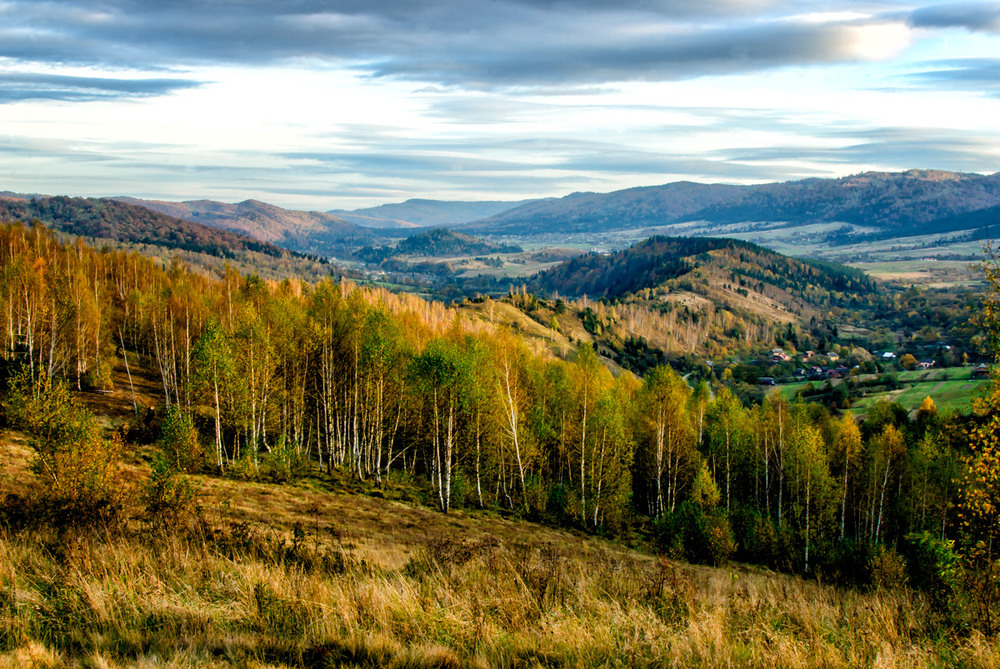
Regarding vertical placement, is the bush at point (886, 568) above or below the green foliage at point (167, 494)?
below

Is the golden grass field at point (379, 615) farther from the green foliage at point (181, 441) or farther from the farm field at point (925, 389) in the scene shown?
the farm field at point (925, 389)

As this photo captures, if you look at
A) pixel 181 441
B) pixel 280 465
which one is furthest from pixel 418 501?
pixel 181 441

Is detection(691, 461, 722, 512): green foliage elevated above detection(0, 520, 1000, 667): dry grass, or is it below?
below

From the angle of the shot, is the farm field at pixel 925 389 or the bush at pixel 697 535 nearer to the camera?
the bush at pixel 697 535

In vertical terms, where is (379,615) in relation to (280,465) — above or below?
above

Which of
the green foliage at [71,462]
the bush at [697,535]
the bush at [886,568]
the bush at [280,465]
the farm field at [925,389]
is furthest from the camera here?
the farm field at [925,389]

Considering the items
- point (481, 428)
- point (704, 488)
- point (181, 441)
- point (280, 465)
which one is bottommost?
point (704, 488)

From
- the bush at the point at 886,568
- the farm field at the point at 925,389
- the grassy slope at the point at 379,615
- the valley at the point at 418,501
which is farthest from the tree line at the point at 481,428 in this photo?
the farm field at the point at 925,389

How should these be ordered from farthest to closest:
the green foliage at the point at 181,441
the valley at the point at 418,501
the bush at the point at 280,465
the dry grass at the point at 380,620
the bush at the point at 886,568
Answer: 1. the bush at the point at 886,568
2. the bush at the point at 280,465
3. the green foliage at the point at 181,441
4. the valley at the point at 418,501
5. the dry grass at the point at 380,620

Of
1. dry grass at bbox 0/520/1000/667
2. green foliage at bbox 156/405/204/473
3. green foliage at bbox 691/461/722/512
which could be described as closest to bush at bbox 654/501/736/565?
green foliage at bbox 691/461/722/512

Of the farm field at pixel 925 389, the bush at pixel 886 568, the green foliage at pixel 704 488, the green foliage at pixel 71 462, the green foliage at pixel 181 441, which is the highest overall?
the green foliage at pixel 71 462

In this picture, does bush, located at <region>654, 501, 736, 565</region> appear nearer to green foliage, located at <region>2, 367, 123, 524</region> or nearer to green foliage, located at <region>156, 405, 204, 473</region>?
green foliage, located at <region>156, 405, 204, 473</region>

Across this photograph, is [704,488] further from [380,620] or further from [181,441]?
[380,620]

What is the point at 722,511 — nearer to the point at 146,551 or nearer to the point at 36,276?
the point at 146,551
